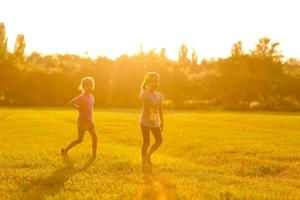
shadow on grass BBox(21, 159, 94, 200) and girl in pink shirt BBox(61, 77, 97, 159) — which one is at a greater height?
girl in pink shirt BBox(61, 77, 97, 159)

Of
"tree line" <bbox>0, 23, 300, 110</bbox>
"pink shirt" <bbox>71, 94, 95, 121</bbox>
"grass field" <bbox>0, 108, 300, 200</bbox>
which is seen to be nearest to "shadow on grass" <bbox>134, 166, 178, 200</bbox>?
"grass field" <bbox>0, 108, 300, 200</bbox>

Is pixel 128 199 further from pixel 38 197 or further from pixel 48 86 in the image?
pixel 48 86

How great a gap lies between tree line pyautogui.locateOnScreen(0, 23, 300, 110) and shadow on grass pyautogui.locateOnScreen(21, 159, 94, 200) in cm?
5757

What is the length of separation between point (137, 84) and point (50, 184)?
6378 centimetres

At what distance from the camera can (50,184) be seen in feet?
30.2

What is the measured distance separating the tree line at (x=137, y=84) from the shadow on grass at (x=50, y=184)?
57568mm

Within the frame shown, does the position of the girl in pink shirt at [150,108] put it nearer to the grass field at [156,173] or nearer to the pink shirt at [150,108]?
the pink shirt at [150,108]

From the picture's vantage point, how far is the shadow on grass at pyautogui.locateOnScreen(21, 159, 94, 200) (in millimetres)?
8219

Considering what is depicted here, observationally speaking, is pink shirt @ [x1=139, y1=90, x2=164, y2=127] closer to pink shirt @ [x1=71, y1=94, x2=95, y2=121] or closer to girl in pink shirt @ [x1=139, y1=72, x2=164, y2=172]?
girl in pink shirt @ [x1=139, y1=72, x2=164, y2=172]

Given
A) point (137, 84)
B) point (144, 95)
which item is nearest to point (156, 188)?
point (144, 95)

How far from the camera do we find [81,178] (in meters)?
9.76

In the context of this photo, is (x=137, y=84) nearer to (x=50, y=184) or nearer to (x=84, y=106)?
(x=84, y=106)

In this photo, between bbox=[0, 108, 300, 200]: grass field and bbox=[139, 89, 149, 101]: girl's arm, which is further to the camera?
bbox=[139, 89, 149, 101]: girl's arm

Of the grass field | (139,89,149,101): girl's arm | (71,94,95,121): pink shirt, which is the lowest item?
the grass field
